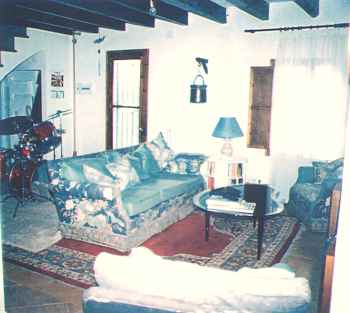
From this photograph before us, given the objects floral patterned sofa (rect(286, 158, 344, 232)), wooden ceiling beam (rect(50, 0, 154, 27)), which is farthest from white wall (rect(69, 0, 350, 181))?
floral patterned sofa (rect(286, 158, 344, 232))

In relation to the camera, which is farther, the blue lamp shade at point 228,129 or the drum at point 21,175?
the drum at point 21,175

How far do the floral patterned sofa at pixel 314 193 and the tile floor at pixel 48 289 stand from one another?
62 cm

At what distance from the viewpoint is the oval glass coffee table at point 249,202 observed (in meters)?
3.87

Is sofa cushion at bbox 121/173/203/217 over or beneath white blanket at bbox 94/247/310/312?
beneath

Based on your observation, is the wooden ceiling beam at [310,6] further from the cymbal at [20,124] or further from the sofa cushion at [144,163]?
the cymbal at [20,124]

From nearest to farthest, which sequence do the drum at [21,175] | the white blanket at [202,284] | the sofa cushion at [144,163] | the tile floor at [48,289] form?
the white blanket at [202,284], the tile floor at [48,289], the sofa cushion at [144,163], the drum at [21,175]

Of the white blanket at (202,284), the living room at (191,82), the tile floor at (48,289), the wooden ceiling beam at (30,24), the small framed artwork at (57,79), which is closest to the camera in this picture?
the white blanket at (202,284)

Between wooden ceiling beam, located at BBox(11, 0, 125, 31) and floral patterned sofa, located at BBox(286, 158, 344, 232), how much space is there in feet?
11.3

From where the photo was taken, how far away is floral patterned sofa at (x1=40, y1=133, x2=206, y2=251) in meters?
3.97

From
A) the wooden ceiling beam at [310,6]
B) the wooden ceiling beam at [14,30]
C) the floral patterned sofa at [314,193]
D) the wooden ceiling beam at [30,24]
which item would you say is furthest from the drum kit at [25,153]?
the wooden ceiling beam at [310,6]

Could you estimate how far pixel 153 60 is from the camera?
256 inches

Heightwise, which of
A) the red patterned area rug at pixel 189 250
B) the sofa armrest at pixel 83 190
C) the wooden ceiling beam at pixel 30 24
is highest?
the wooden ceiling beam at pixel 30 24

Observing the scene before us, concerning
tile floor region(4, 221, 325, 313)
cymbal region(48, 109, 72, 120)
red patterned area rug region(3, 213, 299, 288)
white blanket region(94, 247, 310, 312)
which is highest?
cymbal region(48, 109, 72, 120)

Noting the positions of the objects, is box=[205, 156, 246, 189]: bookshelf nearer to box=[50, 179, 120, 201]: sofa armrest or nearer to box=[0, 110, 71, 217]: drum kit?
box=[50, 179, 120, 201]: sofa armrest
